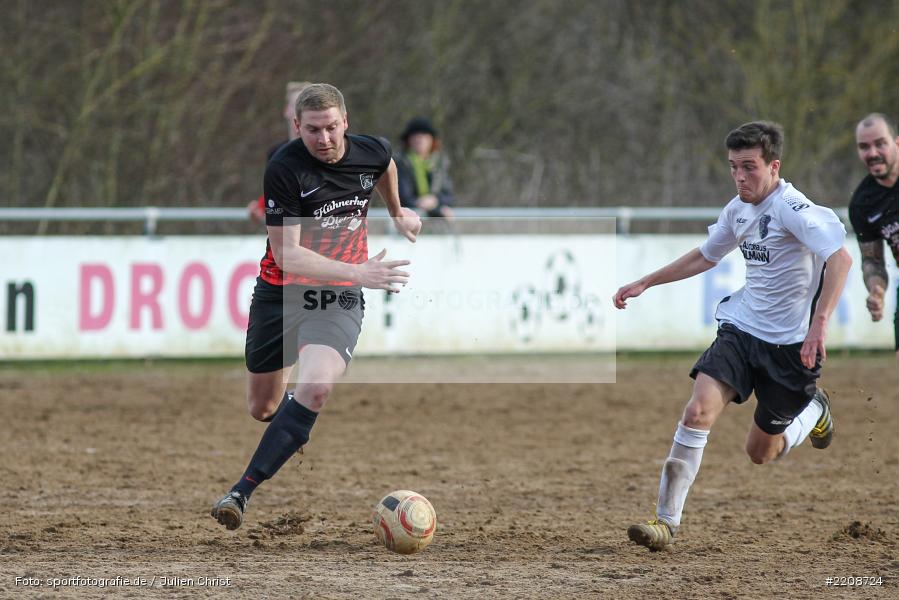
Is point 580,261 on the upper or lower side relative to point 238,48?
lower

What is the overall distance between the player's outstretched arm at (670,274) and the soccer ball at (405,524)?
4.82 feet

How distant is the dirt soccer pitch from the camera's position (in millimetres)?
5379

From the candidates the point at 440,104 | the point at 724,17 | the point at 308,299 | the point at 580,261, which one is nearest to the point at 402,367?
the point at 580,261

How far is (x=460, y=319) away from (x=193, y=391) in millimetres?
3247

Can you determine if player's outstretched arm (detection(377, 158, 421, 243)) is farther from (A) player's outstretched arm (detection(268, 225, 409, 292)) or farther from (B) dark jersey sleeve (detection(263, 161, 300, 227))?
(B) dark jersey sleeve (detection(263, 161, 300, 227))

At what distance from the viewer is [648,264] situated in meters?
14.2

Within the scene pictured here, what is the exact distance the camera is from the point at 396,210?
674cm

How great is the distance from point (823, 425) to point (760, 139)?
2131mm

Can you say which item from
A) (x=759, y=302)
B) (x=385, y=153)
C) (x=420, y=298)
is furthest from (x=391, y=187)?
(x=420, y=298)

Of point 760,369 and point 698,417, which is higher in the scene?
point 760,369

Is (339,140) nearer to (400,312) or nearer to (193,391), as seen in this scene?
(193,391)

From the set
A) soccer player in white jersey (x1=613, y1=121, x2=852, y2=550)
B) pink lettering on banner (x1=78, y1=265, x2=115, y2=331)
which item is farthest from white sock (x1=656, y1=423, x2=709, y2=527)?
pink lettering on banner (x1=78, y1=265, x2=115, y2=331)

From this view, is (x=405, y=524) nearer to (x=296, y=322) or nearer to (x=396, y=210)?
(x=296, y=322)

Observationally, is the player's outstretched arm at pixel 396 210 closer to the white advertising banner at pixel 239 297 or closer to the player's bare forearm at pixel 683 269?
the player's bare forearm at pixel 683 269
